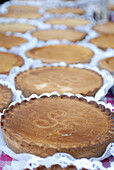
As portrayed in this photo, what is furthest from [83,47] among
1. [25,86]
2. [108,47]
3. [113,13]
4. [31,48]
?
[113,13]

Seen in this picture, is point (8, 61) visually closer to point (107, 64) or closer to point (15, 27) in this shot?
point (107, 64)

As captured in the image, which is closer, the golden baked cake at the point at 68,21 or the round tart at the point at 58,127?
the round tart at the point at 58,127

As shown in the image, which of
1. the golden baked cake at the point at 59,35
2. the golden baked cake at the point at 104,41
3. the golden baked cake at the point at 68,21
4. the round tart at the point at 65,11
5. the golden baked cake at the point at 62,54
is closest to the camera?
the golden baked cake at the point at 62,54

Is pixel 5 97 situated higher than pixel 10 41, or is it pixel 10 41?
pixel 10 41

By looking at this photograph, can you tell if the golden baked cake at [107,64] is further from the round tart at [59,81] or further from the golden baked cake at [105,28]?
the golden baked cake at [105,28]

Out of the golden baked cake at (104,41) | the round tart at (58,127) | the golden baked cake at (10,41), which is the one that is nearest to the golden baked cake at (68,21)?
the golden baked cake at (104,41)

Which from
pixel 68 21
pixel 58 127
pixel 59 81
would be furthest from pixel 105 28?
pixel 58 127

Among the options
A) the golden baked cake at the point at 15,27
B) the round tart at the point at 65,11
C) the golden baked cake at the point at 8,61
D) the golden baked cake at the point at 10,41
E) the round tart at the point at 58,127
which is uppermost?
the round tart at the point at 65,11
